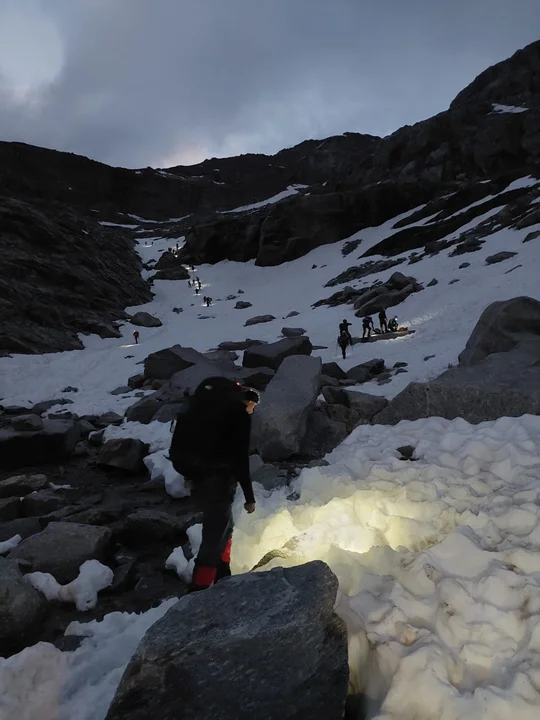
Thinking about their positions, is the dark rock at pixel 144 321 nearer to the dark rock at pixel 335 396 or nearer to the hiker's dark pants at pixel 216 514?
the dark rock at pixel 335 396

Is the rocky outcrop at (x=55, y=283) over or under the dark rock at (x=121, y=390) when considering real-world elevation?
over

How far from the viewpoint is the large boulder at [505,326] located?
11.2 m

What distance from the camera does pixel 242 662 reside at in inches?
101

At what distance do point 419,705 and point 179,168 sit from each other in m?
146

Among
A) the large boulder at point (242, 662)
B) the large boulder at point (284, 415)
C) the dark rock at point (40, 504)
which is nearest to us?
the large boulder at point (242, 662)

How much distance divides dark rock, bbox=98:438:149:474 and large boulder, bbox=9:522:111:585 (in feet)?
12.4

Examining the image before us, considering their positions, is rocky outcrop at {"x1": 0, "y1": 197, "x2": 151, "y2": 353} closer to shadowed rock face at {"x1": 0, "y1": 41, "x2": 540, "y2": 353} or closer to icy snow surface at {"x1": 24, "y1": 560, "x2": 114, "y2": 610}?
shadowed rock face at {"x1": 0, "y1": 41, "x2": 540, "y2": 353}

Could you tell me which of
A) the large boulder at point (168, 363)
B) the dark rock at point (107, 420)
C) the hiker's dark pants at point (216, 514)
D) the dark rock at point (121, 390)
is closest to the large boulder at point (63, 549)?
the hiker's dark pants at point (216, 514)

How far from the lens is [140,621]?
14.1 feet

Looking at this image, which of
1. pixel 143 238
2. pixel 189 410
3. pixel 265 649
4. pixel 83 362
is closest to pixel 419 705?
pixel 265 649

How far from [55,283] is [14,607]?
38.2 m

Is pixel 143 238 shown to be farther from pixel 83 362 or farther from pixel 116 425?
pixel 116 425

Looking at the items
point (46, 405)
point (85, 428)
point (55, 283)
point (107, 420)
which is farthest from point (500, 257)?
point (55, 283)

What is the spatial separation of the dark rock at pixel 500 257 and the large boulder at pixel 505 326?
17.5 metres
